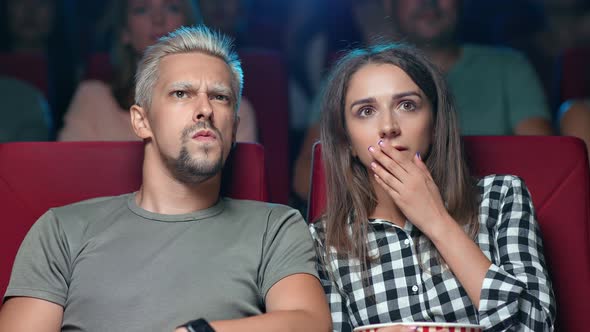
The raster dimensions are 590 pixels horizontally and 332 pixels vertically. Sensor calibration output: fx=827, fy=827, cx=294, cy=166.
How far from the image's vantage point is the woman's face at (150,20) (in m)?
2.18

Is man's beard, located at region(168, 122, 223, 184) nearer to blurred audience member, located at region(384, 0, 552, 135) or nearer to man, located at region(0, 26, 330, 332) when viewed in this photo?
man, located at region(0, 26, 330, 332)

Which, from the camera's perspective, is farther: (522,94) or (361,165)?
(522,94)

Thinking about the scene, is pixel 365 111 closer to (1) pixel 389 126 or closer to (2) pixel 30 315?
(1) pixel 389 126

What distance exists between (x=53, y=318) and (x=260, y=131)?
1.20 meters

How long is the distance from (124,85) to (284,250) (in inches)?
39.5

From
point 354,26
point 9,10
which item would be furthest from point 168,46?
point 9,10

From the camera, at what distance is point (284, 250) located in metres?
1.36

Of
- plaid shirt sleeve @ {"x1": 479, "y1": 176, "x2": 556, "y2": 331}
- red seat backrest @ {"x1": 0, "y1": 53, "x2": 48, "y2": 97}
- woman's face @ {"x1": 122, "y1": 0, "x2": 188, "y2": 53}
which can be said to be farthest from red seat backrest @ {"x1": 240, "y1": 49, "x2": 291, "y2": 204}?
plaid shirt sleeve @ {"x1": 479, "y1": 176, "x2": 556, "y2": 331}

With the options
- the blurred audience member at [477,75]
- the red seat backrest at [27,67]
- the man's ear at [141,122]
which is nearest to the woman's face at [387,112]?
the man's ear at [141,122]

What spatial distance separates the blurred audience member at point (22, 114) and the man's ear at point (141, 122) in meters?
0.99

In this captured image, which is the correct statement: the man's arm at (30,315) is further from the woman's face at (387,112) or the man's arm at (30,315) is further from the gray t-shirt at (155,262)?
the woman's face at (387,112)

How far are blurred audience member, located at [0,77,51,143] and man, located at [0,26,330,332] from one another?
1022 millimetres

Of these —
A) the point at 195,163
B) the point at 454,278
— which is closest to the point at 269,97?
the point at 195,163

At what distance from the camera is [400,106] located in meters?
1.43
